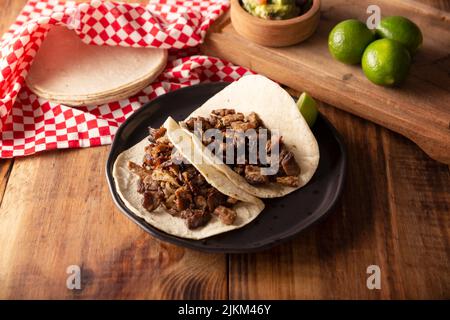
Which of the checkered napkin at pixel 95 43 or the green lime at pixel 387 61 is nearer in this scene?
the green lime at pixel 387 61

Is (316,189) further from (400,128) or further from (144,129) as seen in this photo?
(144,129)

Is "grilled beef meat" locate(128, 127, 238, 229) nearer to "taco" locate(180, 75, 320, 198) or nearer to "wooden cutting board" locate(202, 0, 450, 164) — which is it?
"taco" locate(180, 75, 320, 198)

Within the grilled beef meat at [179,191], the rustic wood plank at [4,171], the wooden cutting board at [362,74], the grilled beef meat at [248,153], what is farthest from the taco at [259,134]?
the rustic wood plank at [4,171]

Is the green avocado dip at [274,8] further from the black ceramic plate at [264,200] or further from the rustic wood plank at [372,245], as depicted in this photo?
the rustic wood plank at [372,245]

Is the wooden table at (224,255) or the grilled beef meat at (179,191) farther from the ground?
the grilled beef meat at (179,191)

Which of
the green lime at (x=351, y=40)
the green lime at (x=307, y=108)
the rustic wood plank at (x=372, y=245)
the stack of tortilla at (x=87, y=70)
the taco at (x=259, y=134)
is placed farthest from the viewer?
the stack of tortilla at (x=87, y=70)

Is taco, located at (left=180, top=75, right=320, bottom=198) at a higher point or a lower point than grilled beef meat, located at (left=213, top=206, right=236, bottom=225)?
higher

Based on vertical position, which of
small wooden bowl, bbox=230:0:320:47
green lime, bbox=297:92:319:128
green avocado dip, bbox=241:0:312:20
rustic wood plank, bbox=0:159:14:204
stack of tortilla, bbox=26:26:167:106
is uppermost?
green avocado dip, bbox=241:0:312:20

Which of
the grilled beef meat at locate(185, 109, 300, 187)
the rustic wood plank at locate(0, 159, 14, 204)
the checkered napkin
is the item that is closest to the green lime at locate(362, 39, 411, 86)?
the grilled beef meat at locate(185, 109, 300, 187)
